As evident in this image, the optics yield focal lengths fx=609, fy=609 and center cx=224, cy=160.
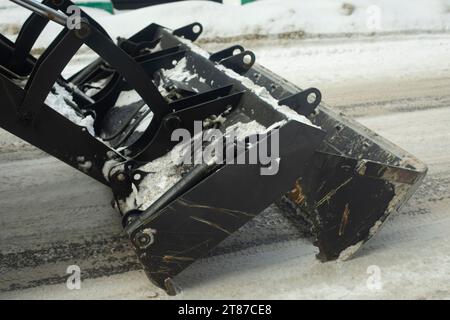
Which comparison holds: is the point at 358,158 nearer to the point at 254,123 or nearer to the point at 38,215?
the point at 254,123

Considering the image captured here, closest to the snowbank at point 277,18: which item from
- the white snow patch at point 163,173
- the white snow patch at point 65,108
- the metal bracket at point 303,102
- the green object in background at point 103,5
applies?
the green object in background at point 103,5

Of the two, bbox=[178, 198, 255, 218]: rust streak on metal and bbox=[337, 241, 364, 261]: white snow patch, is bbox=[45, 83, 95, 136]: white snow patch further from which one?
bbox=[337, 241, 364, 261]: white snow patch

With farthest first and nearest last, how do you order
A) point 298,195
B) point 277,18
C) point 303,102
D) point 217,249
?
point 277,18, point 217,249, point 298,195, point 303,102

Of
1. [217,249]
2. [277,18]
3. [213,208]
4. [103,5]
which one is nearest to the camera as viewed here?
[213,208]

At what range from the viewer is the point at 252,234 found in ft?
10.5

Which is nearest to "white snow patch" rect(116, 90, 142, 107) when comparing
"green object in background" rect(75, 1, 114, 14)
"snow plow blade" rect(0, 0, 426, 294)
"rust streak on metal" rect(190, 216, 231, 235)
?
"snow plow blade" rect(0, 0, 426, 294)

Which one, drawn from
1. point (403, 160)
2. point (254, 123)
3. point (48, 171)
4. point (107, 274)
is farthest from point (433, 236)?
point (48, 171)

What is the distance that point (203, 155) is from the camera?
2.77 m

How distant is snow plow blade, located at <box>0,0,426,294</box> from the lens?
2.44m

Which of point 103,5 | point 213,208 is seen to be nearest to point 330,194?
point 213,208

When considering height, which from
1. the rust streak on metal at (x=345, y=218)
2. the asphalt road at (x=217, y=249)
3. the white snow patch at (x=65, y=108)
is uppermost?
the white snow patch at (x=65, y=108)

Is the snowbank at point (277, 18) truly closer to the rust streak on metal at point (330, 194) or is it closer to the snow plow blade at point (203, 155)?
the snow plow blade at point (203, 155)

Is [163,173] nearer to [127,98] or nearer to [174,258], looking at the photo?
[174,258]

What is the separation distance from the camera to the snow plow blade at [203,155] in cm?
244
